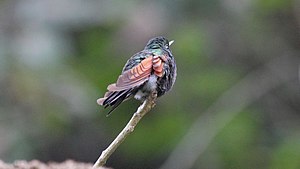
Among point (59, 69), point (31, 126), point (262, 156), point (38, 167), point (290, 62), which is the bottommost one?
point (38, 167)

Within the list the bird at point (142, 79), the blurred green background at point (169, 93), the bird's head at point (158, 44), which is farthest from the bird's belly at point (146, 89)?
the blurred green background at point (169, 93)

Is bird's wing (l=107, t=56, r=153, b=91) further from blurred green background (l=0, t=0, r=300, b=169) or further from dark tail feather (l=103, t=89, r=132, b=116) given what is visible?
blurred green background (l=0, t=0, r=300, b=169)

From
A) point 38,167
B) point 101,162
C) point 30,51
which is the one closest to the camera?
point 38,167

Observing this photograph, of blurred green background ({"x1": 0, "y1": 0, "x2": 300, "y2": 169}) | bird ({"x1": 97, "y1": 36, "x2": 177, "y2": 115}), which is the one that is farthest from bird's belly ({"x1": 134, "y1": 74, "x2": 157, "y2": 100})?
blurred green background ({"x1": 0, "y1": 0, "x2": 300, "y2": 169})

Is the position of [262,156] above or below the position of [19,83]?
above

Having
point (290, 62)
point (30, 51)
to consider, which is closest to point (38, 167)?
point (30, 51)

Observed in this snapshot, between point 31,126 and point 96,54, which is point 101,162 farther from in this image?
point 96,54

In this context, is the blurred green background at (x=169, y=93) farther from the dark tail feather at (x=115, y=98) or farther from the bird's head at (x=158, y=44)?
the dark tail feather at (x=115, y=98)

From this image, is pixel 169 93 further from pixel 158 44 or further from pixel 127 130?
pixel 127 130
